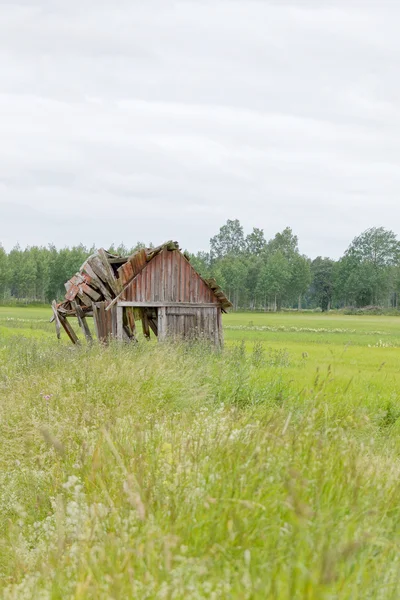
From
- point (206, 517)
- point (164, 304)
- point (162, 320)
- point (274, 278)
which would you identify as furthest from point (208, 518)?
point (274, 278)

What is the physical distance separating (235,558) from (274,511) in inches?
16.3

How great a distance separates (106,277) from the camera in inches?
926

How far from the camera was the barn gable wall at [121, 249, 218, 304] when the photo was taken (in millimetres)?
22891

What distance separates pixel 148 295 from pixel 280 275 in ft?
341

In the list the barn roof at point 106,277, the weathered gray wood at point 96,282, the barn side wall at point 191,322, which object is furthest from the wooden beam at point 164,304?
the weathered gray wood at point 96,282

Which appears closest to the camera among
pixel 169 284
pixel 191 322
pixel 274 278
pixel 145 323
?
pixel 169 284

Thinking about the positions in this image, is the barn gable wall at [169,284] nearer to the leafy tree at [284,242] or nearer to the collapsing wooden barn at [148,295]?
the collapsing wooden barn at [148,295]

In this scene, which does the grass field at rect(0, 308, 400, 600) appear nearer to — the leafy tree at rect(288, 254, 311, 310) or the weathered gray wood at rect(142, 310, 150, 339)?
the weathered gray wood at rect(142, 310, 150, 339)

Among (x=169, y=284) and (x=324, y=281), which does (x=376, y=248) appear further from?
(x=169, y=284)

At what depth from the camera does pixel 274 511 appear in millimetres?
3596

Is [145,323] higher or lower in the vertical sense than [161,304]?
lower

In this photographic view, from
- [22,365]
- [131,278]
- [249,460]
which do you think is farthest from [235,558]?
[131,278]

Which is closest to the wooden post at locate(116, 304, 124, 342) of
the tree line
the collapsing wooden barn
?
the collapsing wooden barn

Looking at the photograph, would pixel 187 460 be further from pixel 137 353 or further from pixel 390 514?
pixel 137 353
